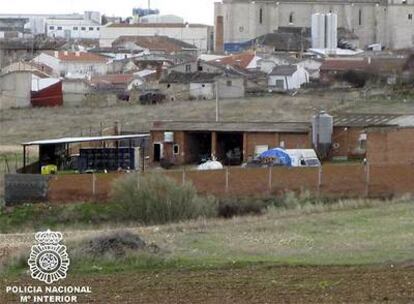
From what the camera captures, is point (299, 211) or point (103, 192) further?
point (103, 192)

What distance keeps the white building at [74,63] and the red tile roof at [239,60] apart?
7.48 m

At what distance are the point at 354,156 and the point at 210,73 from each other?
23415mm

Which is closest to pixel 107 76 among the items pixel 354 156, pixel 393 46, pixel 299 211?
pixel 393 46

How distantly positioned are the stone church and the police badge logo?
65292 mm

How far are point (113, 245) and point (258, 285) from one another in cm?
298

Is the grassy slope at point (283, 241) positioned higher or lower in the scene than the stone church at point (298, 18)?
lower

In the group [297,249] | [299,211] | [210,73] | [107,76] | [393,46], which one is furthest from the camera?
[393,46]

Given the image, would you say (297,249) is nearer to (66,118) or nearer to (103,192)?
(103,192)

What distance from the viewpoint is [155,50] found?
77562mm

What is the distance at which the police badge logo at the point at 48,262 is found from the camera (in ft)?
39.4

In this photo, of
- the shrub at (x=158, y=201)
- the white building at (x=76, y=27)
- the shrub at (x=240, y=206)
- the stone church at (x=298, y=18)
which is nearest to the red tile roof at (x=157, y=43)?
the stone church at (x=298, y=18)

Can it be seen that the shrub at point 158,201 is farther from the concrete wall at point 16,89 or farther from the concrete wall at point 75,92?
the concrete wall at point 75,92

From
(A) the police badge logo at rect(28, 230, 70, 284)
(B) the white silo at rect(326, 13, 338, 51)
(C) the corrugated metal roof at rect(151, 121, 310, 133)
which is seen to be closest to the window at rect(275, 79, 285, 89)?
(B) the white silo at rect(326, 13, 338, 51)

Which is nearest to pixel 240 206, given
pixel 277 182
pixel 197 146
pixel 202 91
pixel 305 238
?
pixel 277 182
